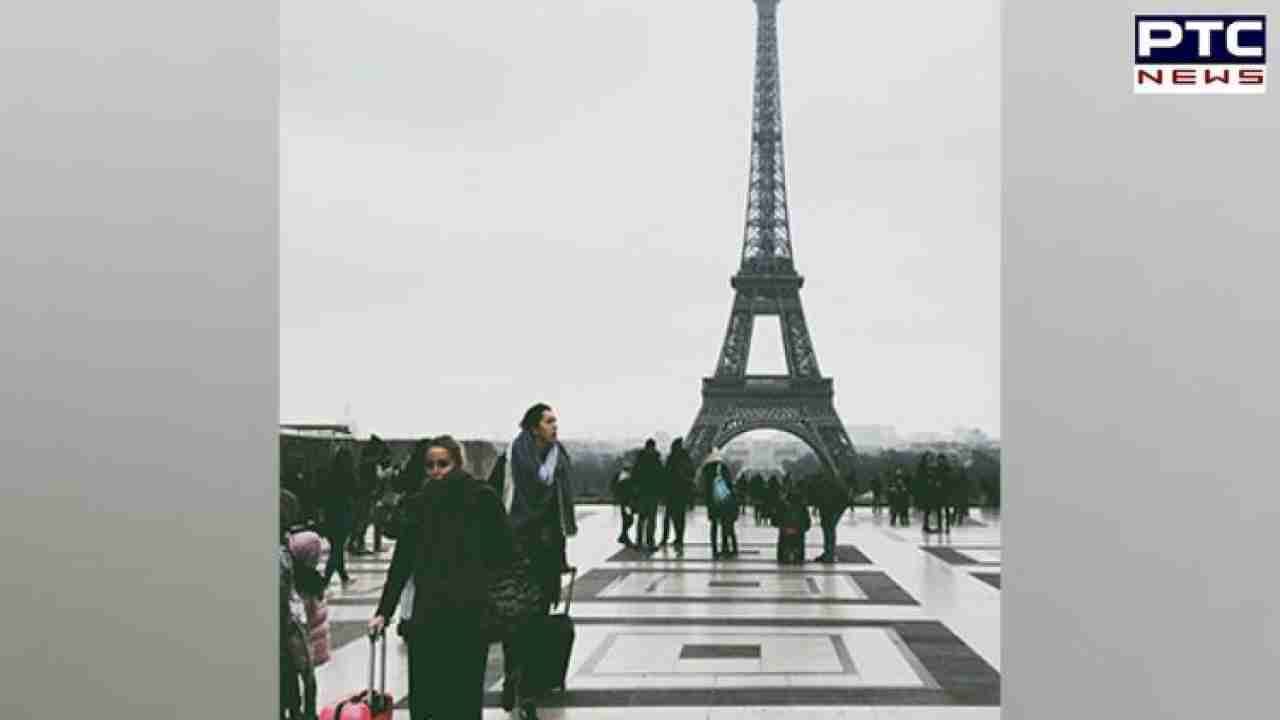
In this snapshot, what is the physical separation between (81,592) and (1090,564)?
10.8 feet

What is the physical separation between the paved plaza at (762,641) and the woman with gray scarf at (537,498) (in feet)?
2.03

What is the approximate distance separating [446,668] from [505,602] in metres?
0.32

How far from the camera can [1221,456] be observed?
4578 millimetres

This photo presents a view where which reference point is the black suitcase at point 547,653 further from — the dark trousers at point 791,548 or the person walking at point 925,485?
the person walking at point 925,485

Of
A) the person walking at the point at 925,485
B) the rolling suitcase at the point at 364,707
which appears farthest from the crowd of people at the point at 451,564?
the person walking at the point at 925,485

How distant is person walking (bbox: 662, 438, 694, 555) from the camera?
15266mm

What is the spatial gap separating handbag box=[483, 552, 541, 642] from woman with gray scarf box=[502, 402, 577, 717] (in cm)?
63

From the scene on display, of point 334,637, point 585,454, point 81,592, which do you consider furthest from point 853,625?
point 585,454

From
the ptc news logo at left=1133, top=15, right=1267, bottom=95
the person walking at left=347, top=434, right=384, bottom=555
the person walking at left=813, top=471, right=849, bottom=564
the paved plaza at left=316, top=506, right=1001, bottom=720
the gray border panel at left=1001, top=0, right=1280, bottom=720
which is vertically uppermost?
the ptc news logo at left=1133, top=15, right=1267, bottom=95

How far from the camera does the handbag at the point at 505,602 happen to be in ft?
17.7

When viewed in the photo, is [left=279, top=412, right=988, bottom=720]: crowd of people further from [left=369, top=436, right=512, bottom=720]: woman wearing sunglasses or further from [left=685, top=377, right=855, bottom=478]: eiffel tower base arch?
[left=685, top=377, right=855, bottom=478]: eiffel tower base arch

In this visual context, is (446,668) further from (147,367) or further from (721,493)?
(721,493)

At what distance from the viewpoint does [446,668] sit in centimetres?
539

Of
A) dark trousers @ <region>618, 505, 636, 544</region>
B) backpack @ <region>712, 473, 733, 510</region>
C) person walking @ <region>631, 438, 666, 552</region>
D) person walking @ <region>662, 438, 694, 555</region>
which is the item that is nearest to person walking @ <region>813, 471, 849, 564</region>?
backpack @ <region>712, 473, 733, 510</region>
